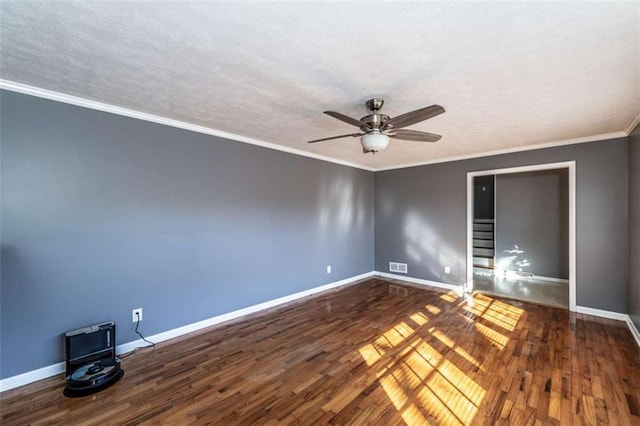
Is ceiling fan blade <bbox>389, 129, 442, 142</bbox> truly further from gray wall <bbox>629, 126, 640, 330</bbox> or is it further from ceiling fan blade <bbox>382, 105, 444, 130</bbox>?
gray wall <bbox>629, 126, 640, 330</bbox>

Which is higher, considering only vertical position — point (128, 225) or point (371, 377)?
point (128, 225)

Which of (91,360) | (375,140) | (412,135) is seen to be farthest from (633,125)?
(91,360)

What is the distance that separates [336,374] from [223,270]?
192 centimetres

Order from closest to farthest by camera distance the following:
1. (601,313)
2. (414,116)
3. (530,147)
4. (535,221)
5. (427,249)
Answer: (414,116) → (601,313) → (530,147) → (427,249) → (535,221)

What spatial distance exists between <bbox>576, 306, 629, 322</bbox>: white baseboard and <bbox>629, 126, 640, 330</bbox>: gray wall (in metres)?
0.26

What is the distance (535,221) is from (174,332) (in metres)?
6.86

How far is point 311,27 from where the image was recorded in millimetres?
1527

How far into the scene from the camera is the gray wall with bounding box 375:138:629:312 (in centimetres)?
351

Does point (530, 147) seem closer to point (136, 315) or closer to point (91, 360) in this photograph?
point (136, 315)

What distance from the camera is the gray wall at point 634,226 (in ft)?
9.66

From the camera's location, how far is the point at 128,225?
275 centimetres

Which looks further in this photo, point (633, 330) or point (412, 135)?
point (633, 330)

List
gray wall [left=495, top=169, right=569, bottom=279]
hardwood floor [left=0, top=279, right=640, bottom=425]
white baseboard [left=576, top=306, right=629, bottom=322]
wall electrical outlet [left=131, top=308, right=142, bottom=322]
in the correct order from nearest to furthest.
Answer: hardwood floor [left=0, top=279, right=640, bottom=425]
wall electrical outlet [left=131, top=308, right=142, bottom=322]
white baseboard [left=576, top=306, right=629, bottom=322]
gray wall [left=495, top=169, right=569, bottom=279]

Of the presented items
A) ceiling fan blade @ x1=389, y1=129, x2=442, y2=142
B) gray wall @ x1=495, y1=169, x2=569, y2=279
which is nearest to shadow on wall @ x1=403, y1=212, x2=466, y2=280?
gray wall @ x1=495, y1=169, x2=569, y2=279
